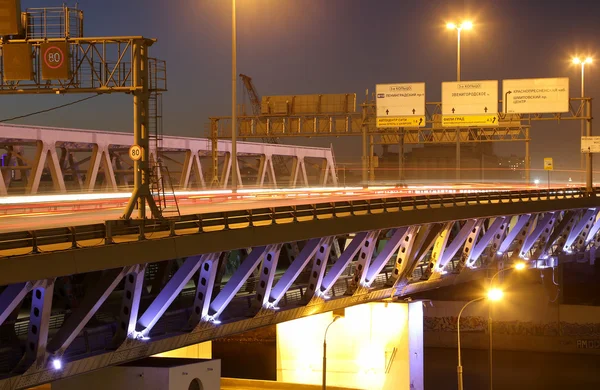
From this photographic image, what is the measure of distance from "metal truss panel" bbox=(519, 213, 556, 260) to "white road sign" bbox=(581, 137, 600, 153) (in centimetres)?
630

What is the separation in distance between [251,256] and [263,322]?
8.62 feet

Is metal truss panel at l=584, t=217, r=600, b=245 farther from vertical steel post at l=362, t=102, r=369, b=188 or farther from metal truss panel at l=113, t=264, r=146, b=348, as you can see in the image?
metal truss panel at l=113, t=264, r=146, b=348

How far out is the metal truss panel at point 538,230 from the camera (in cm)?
5188

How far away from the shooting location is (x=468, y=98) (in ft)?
193

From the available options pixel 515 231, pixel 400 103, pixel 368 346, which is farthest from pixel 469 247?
pixel 400 103

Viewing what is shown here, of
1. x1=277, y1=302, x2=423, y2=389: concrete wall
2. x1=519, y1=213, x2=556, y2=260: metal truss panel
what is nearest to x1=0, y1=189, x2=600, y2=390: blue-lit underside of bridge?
x1=277, y1=302, x2=423, y2=389: concrete wall

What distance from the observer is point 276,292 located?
94.1 ft

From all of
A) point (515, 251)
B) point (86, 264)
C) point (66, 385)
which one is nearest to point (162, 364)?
point (66, 385)

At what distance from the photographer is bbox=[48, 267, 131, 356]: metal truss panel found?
19.3m

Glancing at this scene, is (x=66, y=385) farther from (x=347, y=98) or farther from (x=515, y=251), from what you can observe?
(x=347, y=98)

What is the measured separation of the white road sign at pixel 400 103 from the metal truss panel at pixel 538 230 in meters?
9.82

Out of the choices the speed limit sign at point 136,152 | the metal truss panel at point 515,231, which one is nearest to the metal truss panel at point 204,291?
the speed limit sign at point 136,152

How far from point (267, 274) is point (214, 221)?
3.57 meters

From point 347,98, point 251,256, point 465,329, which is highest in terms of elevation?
point 347,98
